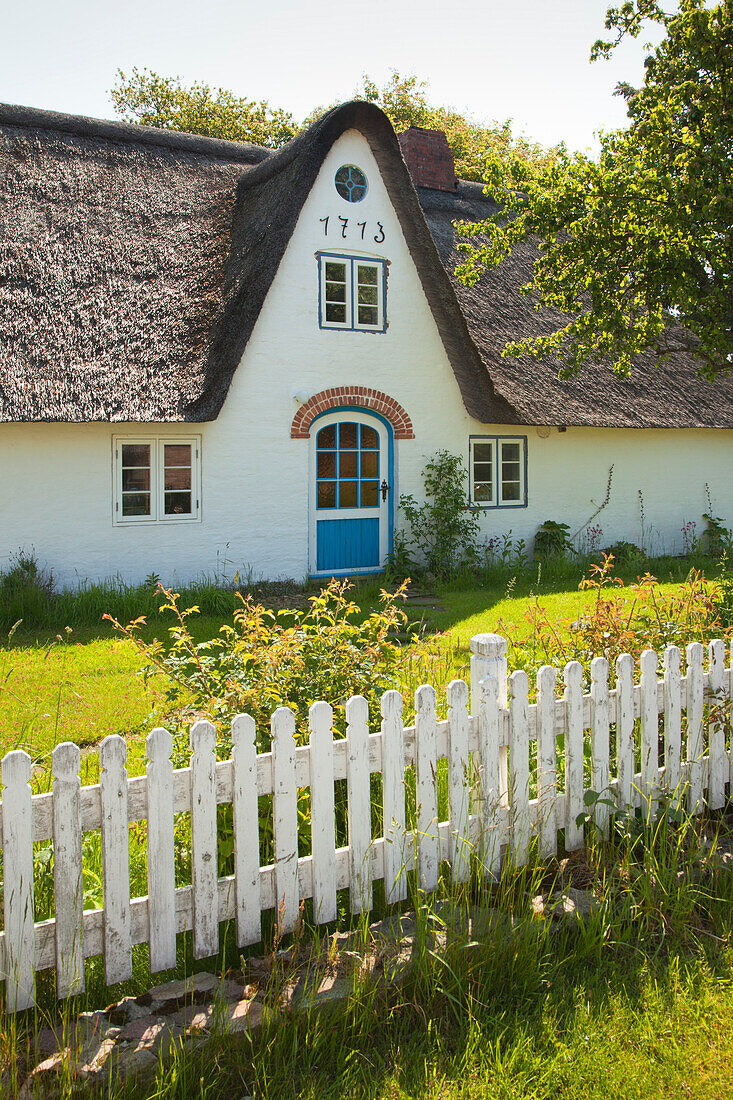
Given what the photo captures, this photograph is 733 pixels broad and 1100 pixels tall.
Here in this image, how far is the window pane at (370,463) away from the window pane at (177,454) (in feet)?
8.34

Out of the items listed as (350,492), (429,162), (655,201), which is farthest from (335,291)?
(429,162)

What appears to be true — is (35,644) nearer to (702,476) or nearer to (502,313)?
(502,313)

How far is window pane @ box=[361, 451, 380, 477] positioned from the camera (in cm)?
1224

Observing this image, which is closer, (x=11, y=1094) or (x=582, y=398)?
(x=11, y=1094)

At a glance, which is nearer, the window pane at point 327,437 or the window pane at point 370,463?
the window pane at point 327,437

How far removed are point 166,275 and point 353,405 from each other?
9.59 ft

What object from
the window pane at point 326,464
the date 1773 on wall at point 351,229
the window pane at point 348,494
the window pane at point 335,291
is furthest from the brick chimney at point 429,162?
the window pane at point 348,494

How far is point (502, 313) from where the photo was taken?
13961 mm

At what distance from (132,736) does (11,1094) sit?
11.0 ft

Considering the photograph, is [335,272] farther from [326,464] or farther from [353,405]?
[326,464]

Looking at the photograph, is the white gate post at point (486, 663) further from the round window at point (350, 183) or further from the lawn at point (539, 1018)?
the round window at point (350, 183)

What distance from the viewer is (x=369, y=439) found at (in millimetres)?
12297

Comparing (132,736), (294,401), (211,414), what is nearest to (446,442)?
(294,401)

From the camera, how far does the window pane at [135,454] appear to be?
1057 centimetres
